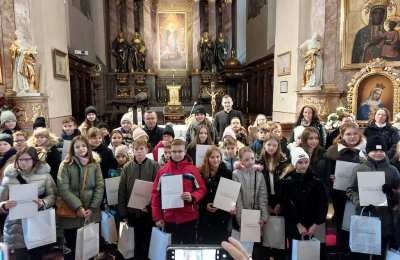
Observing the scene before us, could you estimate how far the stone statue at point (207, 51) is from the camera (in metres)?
16.3

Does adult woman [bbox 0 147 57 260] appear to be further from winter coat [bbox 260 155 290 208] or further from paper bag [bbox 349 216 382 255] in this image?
paper bag [bbox 349 216 382 255]

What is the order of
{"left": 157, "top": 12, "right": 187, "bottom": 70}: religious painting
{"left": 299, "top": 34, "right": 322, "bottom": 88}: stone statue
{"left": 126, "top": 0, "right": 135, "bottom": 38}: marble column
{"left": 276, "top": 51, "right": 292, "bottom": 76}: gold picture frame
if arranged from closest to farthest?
{"left": 299, "top": 34, "right": 322, "bottom": 88}: stone statue < {"left": 276, "top": 51, "right": 292, "bottom": 76}: gold picture frame < {"left": 126, "top": 0, "right": 135, "bottom": 38}: marble column < {"left": 157, "top": 12, "right": 187, "bottom": 70}: religious painting

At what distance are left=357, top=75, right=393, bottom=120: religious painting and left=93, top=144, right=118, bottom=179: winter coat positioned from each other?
671cm

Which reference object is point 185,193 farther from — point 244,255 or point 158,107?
point 158,107

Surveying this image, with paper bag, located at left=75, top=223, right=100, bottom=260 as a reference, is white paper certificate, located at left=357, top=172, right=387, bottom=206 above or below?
above

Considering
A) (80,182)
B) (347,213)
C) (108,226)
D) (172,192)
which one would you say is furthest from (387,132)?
(80,182)

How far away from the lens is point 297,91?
8914 millimetres

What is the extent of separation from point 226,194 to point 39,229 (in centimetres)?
186

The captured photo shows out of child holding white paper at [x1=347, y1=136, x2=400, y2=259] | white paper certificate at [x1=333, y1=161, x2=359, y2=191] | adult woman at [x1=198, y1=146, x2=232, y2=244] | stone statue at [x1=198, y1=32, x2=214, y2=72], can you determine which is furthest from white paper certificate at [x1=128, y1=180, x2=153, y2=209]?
stone statue at [x1=198, y1=32, x2=214, y2=72]

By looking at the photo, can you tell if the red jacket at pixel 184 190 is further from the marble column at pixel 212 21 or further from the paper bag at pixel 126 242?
the marble column at pixel 212 21

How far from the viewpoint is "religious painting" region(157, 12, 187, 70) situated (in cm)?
1695

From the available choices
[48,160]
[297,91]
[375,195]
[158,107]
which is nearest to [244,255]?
[375,195]

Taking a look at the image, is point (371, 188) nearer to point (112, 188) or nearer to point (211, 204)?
point (211, 204)

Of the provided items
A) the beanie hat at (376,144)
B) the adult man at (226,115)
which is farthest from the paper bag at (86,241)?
the adult man at (226,115)
